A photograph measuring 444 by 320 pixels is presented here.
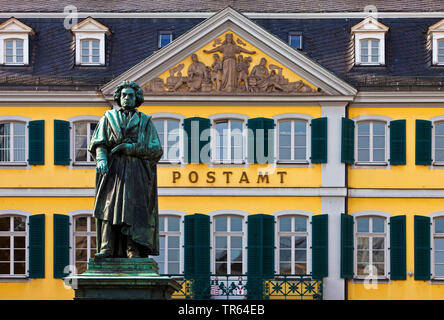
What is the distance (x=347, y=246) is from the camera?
3266cm

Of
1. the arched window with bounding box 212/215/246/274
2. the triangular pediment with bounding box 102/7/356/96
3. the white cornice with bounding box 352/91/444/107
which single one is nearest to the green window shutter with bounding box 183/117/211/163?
the triangular pediment with bounding box 102/7/356/96

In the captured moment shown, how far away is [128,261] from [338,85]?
21.0 meters

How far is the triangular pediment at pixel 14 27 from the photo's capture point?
3453 cm

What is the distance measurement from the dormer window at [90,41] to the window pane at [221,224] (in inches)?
225

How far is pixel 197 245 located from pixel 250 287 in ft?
6.13

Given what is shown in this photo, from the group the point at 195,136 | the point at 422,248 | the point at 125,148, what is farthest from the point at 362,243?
the point at 125,148

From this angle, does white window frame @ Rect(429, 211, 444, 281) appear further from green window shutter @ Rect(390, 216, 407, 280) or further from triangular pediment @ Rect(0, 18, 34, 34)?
triangular pediment @ Rect(0, 18, 34, 34)

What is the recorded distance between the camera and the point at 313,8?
35.8 metres

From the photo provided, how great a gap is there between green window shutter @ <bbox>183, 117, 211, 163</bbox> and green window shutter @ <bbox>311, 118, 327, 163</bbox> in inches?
112

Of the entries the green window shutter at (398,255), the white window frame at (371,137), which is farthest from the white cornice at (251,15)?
the green window shutter at (398,255)

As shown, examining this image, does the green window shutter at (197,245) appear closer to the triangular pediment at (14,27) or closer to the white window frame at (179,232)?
the white window frame at (179,232)

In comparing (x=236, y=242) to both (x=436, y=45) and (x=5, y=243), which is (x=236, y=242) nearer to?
(x=5, y=243)

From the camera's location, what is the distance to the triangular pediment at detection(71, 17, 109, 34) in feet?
113

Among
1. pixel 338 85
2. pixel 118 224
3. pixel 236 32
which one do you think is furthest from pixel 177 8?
pixel 118 224
